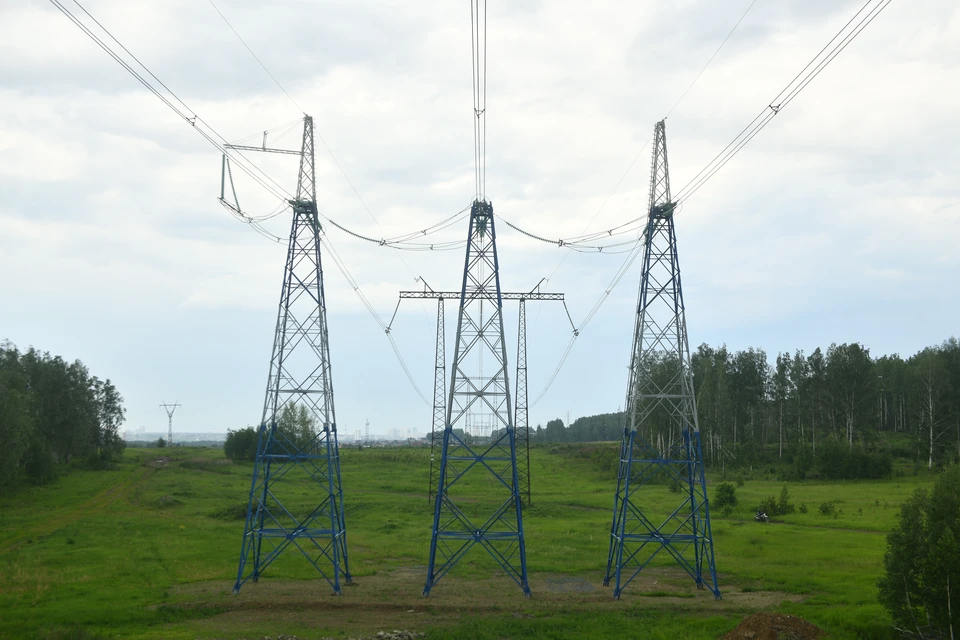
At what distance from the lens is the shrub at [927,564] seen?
23109mm

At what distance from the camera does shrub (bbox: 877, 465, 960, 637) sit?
23109 mm

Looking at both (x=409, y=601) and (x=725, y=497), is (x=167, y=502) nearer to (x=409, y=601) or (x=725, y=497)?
(x=409, y=601)

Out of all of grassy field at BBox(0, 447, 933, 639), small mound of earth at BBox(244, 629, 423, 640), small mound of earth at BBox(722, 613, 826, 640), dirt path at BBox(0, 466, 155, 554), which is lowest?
dirt path at BBox(0, 466, 155, 554)

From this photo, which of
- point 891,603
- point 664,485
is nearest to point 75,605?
point 891,603

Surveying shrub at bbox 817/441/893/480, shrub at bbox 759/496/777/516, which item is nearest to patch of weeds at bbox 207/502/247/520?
shrub at bbox 759/496/777/516

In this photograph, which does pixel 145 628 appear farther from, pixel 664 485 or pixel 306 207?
pixel 664 485

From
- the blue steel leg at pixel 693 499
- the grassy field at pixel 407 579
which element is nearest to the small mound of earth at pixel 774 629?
the grassy field at pixel 407 579

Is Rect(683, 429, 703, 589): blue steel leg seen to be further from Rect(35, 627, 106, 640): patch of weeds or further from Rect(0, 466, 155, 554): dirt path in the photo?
Rect(0, 466, 155, 554): dirt path

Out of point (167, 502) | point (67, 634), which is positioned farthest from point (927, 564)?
point (167, 502)

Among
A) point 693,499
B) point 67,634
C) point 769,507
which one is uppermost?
point 693,499

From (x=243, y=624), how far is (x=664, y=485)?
63.1 m

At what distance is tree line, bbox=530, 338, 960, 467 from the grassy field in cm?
2384

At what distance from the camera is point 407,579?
35375mm

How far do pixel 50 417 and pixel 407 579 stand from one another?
77.4m
